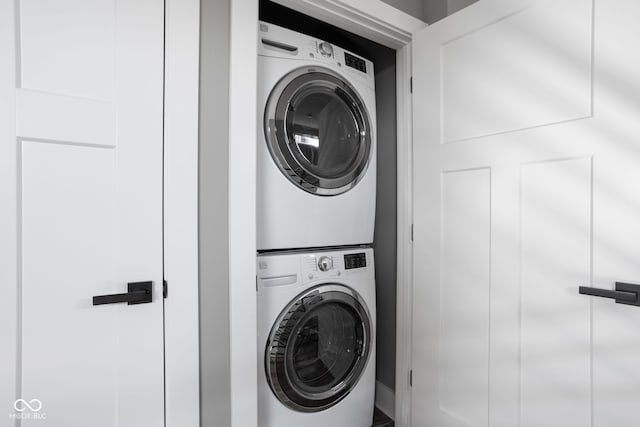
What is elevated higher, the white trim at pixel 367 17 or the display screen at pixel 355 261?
the white trim at pixel 367 17

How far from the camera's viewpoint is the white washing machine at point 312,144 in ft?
4.53

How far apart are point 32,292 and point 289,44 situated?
52.0 inches

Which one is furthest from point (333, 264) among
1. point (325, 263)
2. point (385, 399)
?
point (385, 399)

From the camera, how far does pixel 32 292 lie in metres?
0.89

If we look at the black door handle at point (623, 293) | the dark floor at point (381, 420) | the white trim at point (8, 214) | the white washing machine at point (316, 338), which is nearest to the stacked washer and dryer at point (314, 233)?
the white washing machine at point (316, 338)

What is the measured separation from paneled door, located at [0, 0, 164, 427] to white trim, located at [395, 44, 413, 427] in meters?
1.15

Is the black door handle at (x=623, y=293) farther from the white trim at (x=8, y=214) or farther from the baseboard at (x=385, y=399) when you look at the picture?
the white trim at (x=8, y=214)

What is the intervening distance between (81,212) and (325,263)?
0.97m

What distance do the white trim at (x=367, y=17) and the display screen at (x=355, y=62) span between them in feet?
0.42

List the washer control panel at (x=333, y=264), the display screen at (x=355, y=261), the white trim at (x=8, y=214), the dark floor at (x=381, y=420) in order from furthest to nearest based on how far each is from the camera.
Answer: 1. the dark floor at (x=381, y=420)
2. the display screen at (x=355, y=261)
3. the washer control panel at (x=333, y=264)
4. the white trim at (x=8, y=214)

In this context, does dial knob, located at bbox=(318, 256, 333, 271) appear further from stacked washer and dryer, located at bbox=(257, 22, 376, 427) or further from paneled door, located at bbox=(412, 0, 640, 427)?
paneled door, located at bbox=(412, 0, 640, 427)

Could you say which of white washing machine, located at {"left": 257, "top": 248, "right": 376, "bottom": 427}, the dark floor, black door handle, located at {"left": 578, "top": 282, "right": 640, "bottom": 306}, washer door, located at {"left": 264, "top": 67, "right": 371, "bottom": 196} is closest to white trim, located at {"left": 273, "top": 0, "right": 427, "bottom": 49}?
washer door, located at {"left": 264, "top": 67, "right": 371, "bottom": 196}

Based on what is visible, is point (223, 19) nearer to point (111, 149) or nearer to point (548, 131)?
point (111, 149)

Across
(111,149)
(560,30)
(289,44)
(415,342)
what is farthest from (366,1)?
(415,342)
